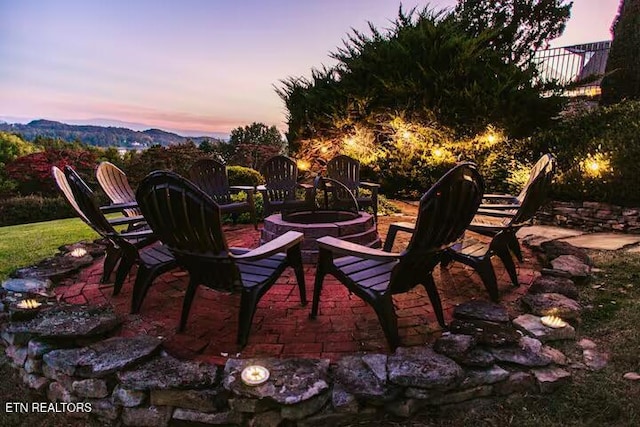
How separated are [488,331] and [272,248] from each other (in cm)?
128

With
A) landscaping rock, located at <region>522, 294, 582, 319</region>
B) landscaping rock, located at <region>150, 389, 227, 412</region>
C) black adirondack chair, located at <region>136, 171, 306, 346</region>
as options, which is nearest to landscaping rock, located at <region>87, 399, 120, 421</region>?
landscaping rock, located at <region>150, 389, 227, 412</region>

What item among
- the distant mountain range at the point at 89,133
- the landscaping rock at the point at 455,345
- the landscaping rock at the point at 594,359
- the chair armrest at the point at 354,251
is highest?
the distant mountain range at the point at 89,133

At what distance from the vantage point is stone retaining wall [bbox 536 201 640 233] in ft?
16.2

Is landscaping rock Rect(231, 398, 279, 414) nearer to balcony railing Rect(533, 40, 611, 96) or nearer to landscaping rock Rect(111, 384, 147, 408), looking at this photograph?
landscaping rock Rect(111, 384, 147, 408)

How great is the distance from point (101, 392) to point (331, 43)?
859cm

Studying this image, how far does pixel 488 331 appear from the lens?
6.68 ft

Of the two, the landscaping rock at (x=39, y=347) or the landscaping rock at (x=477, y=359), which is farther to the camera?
the landscaping rock at (x=39, y=347)

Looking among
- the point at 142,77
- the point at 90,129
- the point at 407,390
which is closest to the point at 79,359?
the point at 407,390

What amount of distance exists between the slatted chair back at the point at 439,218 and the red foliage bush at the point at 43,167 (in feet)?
40.2

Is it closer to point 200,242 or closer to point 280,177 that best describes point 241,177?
point 280,177

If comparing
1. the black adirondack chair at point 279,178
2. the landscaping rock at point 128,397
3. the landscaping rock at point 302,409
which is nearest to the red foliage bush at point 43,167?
the black adirondack chair at point 279,178

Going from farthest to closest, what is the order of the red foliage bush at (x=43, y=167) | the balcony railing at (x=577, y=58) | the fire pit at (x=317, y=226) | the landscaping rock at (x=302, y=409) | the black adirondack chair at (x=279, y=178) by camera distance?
the balcony railing at (x=577, y=58) < the red foliage bush at (x=43, y=167) < the black adirondack chair at (x=279, y=178) < the fire pit at (x=317, y=226) < the landscaping rock at (x=302, y=409)

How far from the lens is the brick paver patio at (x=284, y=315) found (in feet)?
6.91

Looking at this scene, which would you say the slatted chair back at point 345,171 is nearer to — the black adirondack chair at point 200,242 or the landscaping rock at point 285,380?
the black adirondack chair at point 200,242
